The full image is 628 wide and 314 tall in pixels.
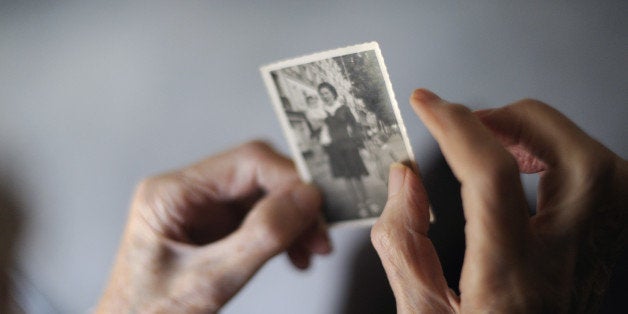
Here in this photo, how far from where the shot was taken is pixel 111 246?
49.9 inches

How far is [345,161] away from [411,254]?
0.21 meters

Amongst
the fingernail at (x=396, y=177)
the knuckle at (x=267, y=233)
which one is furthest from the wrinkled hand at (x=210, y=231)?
the fingernail at (x=396, y=177)

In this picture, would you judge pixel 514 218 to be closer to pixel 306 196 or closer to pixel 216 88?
pixel 306 196

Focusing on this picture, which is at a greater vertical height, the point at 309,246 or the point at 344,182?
the point at 344,182

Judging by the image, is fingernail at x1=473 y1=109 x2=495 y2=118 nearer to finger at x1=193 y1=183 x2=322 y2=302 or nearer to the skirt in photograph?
the skirt in photograph

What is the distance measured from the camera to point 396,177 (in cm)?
79

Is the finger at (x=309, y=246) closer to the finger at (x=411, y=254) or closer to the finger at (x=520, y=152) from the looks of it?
the finger at (x=411, y=254)

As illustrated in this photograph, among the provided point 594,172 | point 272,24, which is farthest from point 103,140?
point 594,172

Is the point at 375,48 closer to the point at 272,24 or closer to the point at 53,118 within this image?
the point at 272,24

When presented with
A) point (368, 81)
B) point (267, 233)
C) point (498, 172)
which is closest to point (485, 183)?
point (498, 172)

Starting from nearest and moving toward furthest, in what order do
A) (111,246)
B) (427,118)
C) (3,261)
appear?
(427,118), (111,246), (3,261)

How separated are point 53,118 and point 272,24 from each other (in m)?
0.64

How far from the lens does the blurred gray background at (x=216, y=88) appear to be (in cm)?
70

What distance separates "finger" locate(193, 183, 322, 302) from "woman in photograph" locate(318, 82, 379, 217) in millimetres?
71
